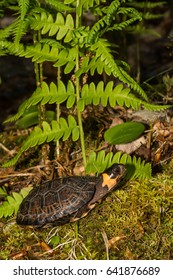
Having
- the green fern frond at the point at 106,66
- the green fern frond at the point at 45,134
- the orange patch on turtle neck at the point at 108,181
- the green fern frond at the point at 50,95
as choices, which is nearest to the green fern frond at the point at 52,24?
the green fern frond at the point at 106,66

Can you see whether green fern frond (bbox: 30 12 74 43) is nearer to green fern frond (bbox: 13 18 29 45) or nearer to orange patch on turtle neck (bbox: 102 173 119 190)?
green fern frond (bbox: 13 18 29 45)

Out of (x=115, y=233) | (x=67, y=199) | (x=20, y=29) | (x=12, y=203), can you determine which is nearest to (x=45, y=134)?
(x=67, y=199)

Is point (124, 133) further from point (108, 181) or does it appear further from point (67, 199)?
point (67, 199)

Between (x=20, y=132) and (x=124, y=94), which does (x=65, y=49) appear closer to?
(x=124, y=94)

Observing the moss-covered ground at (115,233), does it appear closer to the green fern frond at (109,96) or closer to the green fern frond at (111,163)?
the green fern frond at (111,163)
